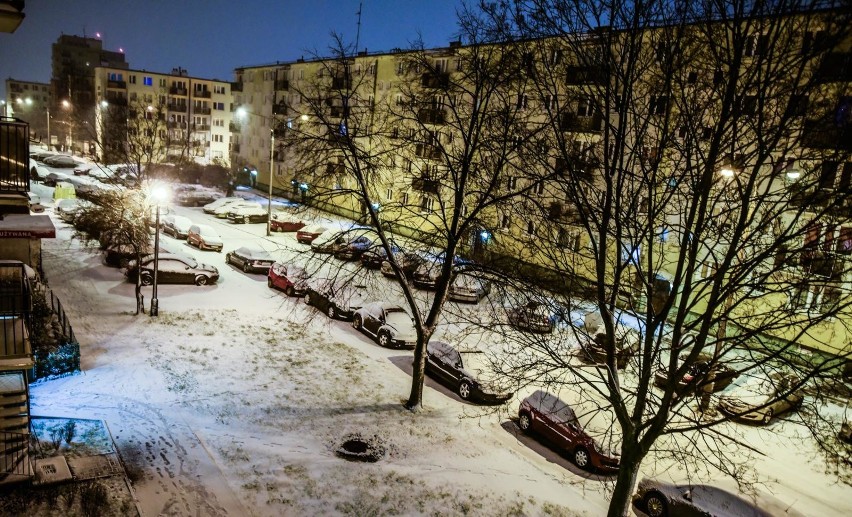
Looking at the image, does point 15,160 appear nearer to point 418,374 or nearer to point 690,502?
point 418,374

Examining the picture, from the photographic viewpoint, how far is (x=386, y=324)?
21281mm

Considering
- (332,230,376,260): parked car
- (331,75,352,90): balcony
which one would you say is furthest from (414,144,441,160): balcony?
(332,230,376,260): parked car

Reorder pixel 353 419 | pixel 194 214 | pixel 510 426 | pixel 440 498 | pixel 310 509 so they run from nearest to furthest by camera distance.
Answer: pixel 310 509, pixel 440 498, pixel 353 419, pixel 510 426, pixel 194 214

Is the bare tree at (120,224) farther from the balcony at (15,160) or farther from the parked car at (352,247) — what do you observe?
the balcony at (15,160)

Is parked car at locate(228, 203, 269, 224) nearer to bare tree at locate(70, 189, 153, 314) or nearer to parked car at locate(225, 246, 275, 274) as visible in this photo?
bare tree at locate(70, 189, 153, 314)

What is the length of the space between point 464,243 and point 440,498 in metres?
8.45

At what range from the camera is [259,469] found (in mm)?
11664

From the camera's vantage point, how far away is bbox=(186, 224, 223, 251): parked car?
31875 mm

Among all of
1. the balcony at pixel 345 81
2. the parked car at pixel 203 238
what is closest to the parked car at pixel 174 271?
the parked car at pixel 203 238

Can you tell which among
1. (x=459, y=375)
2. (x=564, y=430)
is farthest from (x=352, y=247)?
(x=564, y=430)

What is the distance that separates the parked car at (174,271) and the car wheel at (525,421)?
16925 mm

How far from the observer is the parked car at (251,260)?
28422mm

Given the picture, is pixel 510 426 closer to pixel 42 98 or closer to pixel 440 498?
pixel 440 498

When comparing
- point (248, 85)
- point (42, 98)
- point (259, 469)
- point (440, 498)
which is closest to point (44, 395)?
point (259, 469)
